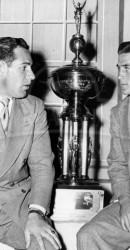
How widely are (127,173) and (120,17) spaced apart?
1.66 meters

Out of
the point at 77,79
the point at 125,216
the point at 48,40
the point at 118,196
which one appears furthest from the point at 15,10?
the point at 125,216

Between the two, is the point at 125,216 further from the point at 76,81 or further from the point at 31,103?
the point at 76,81

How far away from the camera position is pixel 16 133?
219 cm

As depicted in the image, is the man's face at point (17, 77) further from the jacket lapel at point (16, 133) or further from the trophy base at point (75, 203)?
the trophy base at point (75, 203)

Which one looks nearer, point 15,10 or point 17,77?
point 17,77

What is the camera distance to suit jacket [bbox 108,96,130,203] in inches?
92.7

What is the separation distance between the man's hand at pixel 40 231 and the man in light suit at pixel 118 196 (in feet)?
0.69

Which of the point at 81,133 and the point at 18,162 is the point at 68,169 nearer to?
the point at 81,133

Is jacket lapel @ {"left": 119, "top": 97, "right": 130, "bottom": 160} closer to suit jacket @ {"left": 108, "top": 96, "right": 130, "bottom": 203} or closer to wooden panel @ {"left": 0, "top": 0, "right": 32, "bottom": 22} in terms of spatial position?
suit jacket @ {"left": 108, "top": 96, "right": 130, "bottom": 203}

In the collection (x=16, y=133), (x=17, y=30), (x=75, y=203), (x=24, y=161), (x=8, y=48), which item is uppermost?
(x=17, y=30)

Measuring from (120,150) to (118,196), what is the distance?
29 centimetres

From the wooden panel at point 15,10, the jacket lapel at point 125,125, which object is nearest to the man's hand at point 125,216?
the jacket lapel at point 125,125

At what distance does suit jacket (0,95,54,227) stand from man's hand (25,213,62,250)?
0.41 feet

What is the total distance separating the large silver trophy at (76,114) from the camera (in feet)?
8.80
